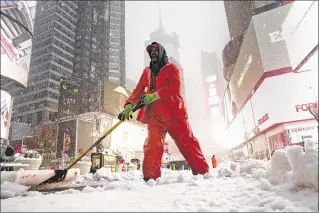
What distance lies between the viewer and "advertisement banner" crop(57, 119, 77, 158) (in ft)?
67.9

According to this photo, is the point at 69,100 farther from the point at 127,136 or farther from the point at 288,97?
the point at 288,97

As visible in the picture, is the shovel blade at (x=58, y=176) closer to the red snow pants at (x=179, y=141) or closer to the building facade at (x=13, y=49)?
the red snow pants at (x=179, y=141)

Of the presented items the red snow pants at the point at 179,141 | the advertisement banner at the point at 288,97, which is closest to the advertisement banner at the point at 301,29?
the advertisement banner at the point at 288,97

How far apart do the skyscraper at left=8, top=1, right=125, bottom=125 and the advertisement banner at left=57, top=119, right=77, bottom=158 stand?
124 ft

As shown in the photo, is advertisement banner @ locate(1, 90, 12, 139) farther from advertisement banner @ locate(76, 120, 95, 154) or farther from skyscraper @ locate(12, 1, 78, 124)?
skyscraper @ locate(12, 1, 78, 124)

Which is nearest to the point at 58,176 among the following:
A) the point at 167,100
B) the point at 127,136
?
the point at 167,100

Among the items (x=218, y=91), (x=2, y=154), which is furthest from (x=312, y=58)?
(x=218, y=91)

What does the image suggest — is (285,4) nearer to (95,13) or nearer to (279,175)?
(279,175)

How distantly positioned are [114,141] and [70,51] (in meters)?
58.8

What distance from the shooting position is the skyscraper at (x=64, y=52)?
64.0 m

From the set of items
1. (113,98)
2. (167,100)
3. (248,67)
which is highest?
(248,67)

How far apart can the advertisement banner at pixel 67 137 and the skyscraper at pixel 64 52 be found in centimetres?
3766

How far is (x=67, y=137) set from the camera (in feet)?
69.5

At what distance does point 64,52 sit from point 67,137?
186ft
